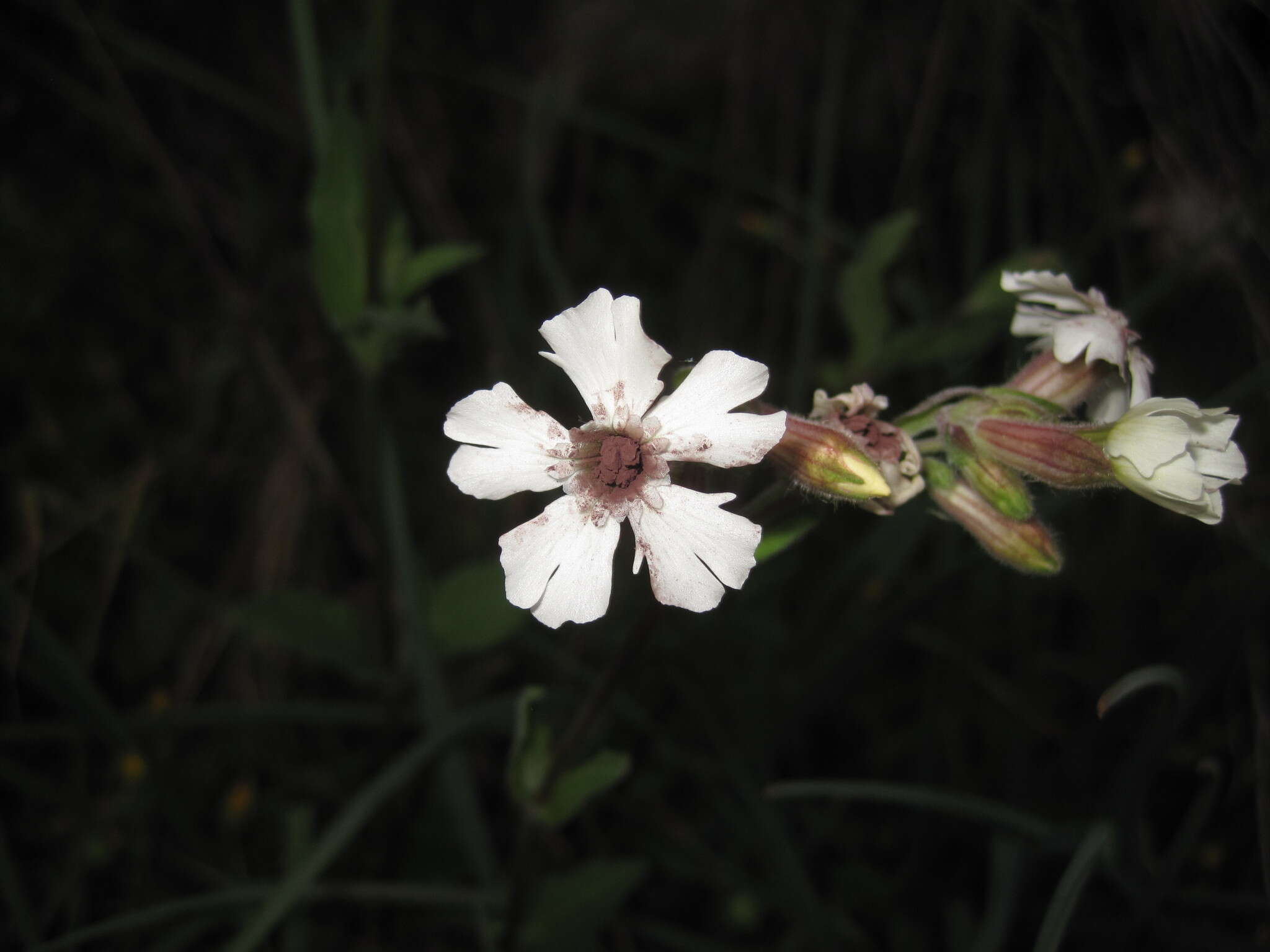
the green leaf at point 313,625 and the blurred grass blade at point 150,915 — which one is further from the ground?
the green leaf at point 313,625

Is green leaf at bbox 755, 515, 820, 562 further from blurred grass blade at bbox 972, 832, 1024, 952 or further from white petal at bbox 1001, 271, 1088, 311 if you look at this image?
blurred grass blade at bbox 972, 832, 1024, 952

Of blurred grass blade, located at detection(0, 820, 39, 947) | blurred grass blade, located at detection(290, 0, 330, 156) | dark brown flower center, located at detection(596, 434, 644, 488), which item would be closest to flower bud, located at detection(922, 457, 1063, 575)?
dark brown flower center, located at detection(596, 434, 644, 488)

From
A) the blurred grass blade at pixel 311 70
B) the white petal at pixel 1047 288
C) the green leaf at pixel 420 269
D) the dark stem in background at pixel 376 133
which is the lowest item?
the white petal at pixel 1047 288

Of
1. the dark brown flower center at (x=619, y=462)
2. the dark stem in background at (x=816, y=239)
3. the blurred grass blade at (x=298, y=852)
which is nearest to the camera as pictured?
the dark brown flower center at (x=619, y=462)

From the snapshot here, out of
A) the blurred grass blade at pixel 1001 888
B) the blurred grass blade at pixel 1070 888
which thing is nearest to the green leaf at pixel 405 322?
the blurred grass blade at pixel 1070 888

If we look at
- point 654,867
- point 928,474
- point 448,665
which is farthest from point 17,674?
point 928,474

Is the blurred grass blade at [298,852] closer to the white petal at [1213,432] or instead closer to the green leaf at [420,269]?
the green leaf at [420,269]

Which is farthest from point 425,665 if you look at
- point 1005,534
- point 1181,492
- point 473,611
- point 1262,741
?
point 1262,741
